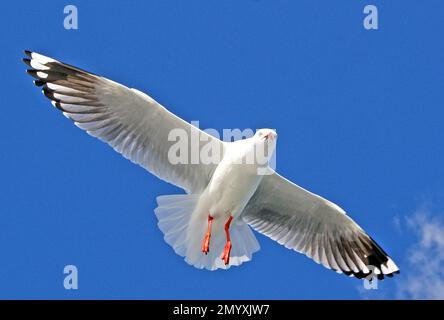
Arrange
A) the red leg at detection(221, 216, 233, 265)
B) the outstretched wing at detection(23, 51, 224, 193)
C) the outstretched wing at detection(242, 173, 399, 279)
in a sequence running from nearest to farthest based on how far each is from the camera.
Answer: the outstretched wing at detection(23, 51, 224, 193), the red leg at detection(221, 216, 233, 265), the outstretched wing at detection(242, 173, 399, 279)

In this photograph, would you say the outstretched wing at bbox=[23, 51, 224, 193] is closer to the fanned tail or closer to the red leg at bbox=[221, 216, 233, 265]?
the fanned tail

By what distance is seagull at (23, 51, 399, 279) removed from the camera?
28.4 feet

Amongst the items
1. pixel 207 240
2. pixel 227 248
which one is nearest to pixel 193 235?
pixel 207 240

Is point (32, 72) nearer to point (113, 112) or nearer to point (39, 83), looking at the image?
point (39, 83)

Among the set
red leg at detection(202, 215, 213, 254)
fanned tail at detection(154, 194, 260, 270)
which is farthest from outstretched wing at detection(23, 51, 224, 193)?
red leg at detection(202, 215, 213, 254)

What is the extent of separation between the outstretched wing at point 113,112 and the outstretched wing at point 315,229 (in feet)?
2.49

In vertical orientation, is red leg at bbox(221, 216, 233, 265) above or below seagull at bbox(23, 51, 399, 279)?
below

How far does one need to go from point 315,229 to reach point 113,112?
2.07 m

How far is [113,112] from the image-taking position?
28.7 ft

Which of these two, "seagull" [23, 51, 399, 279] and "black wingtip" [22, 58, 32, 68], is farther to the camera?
"black wingtip" [22, 58, 32, 68]

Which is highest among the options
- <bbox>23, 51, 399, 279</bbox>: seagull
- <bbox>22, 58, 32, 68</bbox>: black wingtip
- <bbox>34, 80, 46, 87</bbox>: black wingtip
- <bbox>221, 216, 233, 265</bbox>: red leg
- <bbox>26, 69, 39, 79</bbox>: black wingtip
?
<bbox>22, 58, 32, 68</bbox>: black wingtip

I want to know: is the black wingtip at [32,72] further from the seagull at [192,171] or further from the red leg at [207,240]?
the red leg at [207,240]

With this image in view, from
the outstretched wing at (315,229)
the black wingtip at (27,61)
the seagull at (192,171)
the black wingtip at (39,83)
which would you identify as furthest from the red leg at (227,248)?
the black wingtip at (27,61)

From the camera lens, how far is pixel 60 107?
8.73 m
